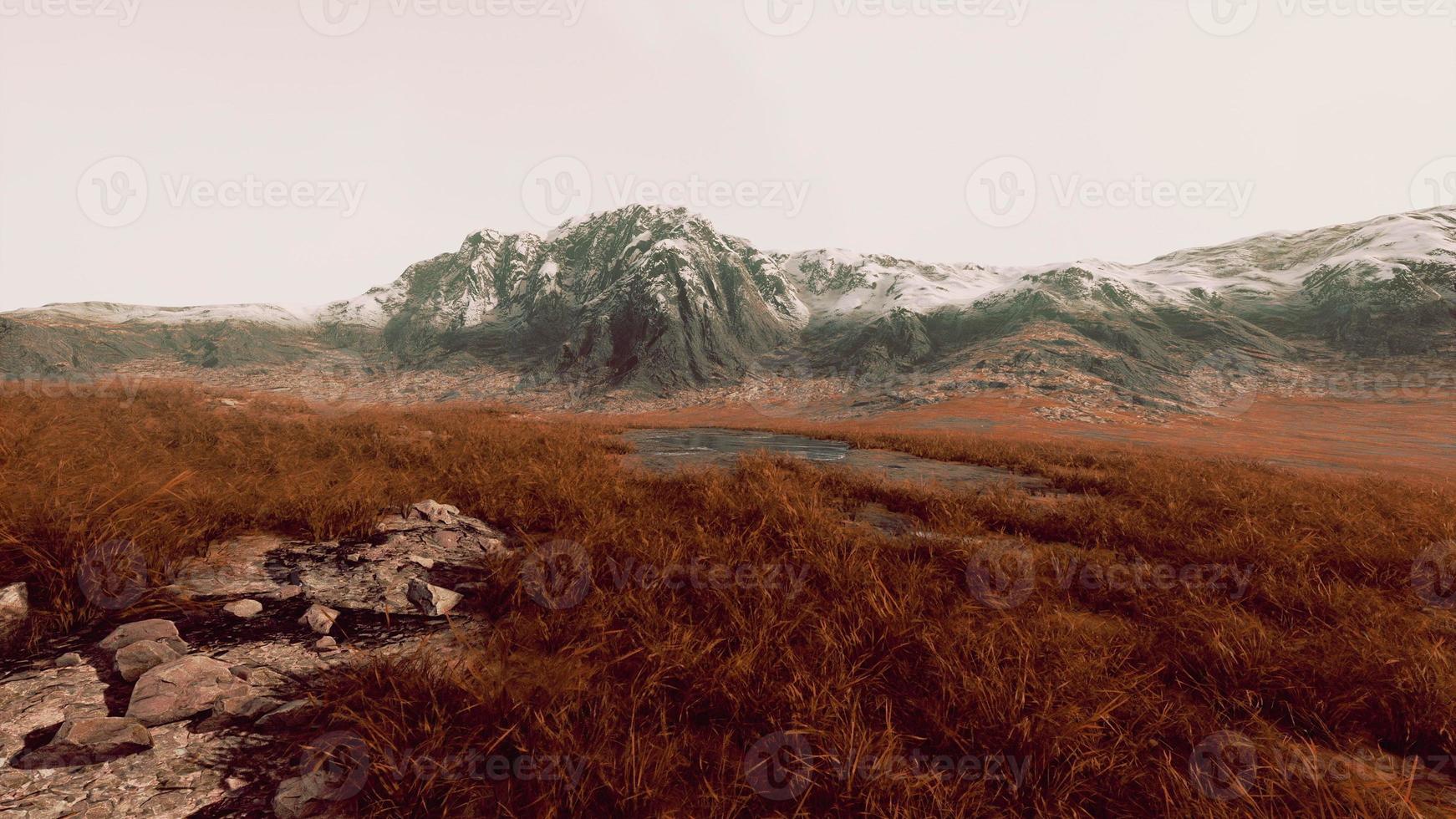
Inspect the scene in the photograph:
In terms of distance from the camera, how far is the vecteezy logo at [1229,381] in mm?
33125

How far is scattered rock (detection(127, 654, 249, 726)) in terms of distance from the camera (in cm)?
163

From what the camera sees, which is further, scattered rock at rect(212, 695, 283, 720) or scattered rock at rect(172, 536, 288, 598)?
scattered rock at rect(172, 536, 288, 598)

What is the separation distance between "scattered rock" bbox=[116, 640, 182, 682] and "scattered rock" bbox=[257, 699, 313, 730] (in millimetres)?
614

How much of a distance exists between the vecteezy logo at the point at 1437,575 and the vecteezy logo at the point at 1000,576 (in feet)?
9.25

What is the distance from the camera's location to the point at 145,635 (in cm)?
204

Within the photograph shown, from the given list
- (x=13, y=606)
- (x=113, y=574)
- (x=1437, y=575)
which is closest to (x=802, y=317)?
(x=1437, y=575)

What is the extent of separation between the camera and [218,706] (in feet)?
5.53

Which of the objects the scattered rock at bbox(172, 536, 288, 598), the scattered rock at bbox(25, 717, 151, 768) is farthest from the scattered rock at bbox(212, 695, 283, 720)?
the scattered rock at bbox(172, 536, 288, 598)

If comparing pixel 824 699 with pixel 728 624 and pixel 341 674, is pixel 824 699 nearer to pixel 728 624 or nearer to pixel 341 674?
pixel 728 624

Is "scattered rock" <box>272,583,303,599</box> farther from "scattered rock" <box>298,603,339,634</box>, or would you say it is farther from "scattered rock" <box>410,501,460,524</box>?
"scattered rock" <box>410,501,460,524</box>

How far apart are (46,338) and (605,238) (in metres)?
67.6

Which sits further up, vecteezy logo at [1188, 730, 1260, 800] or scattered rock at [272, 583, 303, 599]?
scattered rock at [272, 583, 303, 599]
